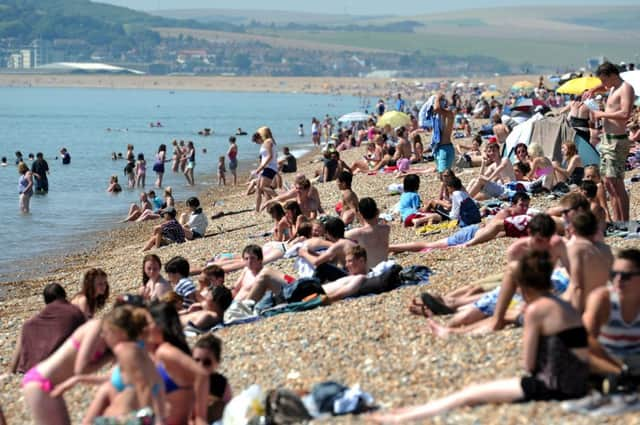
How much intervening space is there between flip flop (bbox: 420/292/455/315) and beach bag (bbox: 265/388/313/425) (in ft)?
6.59

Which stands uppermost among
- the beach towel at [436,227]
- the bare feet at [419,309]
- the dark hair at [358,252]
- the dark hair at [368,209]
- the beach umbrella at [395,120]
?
the dark hair at [368,209]

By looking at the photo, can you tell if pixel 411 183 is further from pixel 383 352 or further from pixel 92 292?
pixel 92 292

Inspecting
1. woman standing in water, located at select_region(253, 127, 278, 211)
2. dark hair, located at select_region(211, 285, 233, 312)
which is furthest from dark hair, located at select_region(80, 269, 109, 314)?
woman standing in water, located at select_region(253, 127, 278, 211)

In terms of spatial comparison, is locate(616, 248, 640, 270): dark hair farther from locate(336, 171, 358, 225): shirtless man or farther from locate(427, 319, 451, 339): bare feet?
locate(336, 171, 358, 225): shirtless man

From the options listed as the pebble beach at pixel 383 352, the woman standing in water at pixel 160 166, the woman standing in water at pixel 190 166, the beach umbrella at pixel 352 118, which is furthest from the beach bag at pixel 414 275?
the beach umbrella at pixel 352 118

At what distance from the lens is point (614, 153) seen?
34.1ft

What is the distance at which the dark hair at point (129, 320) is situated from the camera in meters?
5.72

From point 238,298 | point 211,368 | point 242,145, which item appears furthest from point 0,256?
point 242,145

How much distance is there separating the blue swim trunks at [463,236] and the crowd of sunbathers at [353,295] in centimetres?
1

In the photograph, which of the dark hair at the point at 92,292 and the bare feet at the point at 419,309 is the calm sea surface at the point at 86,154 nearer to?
the dark hair at the point at 92,292

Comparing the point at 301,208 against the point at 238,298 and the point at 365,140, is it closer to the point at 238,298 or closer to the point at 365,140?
the point at 238,298

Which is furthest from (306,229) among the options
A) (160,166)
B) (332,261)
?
(160,166)

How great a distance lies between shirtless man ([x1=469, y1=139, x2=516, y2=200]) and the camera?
14.0m

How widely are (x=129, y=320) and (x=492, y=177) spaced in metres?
9.27
